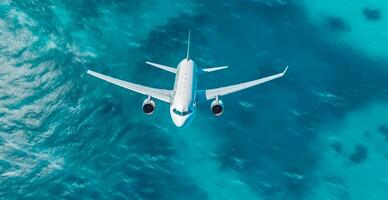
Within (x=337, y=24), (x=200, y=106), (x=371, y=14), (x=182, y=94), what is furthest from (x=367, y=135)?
Answer: (x=182, y=94)

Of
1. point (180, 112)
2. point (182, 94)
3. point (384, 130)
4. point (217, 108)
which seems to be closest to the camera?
point (180, 112)

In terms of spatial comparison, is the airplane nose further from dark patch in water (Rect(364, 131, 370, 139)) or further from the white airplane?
A: dark patch in water (Rect(364, 131, 370, 139))

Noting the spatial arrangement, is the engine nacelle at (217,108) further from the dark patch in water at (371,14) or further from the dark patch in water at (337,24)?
the dark patch in water at (371,14)

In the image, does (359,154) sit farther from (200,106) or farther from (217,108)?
(200,106)

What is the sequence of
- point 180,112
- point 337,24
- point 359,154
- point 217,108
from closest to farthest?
point 180,112, point 217,108, point 359,154, point 337,24

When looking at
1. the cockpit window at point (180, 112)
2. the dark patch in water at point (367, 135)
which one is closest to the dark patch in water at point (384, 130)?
the dark patch in water at point (367, 135)
